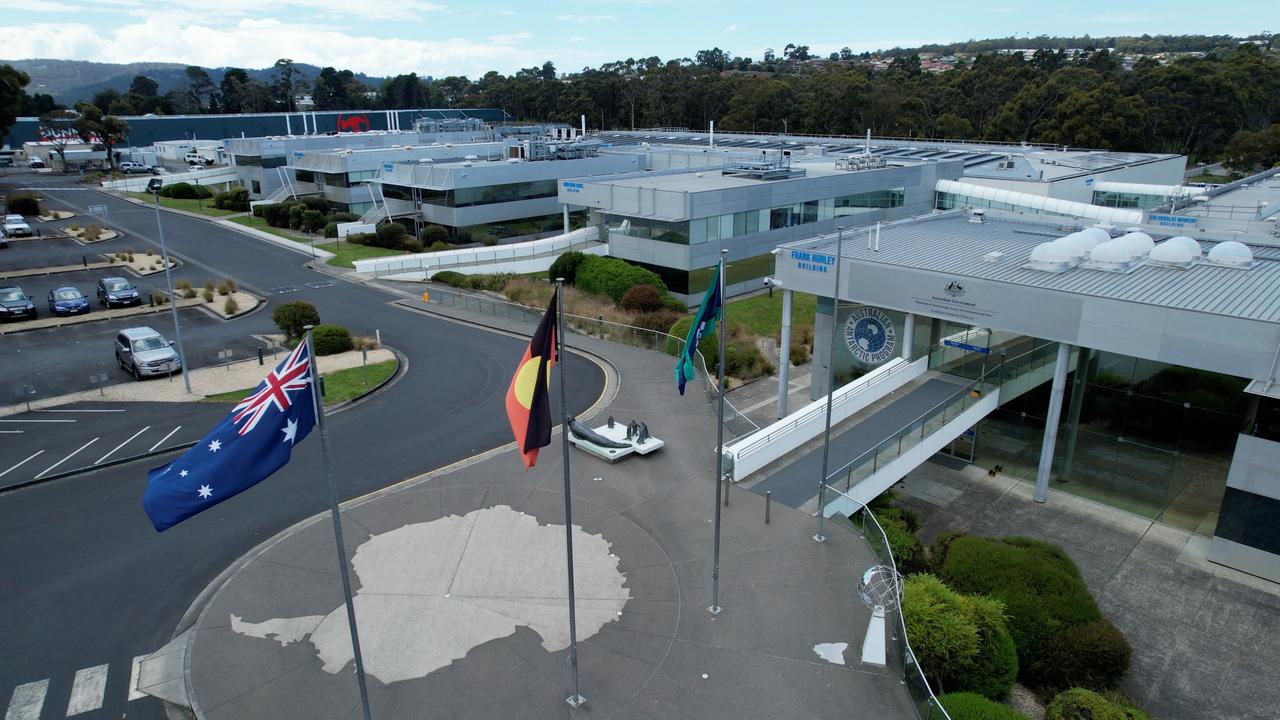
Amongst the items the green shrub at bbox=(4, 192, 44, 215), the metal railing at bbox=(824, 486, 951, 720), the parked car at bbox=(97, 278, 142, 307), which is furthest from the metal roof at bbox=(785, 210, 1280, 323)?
the green shrub at bbox=(4, 192, 44, 215)

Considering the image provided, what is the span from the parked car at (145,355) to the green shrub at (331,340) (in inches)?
194

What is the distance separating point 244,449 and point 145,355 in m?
22.8

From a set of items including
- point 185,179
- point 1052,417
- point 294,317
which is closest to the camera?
point 1052,417

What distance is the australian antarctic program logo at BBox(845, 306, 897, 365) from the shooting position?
1007 inches

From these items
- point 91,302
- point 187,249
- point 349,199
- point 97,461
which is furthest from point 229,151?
point 97,461

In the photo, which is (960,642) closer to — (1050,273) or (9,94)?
(1050,273)

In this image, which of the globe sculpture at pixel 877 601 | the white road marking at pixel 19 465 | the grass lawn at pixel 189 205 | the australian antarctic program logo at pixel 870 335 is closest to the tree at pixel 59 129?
the grass lawn at pixel 189 205

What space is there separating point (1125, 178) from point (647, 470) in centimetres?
5395

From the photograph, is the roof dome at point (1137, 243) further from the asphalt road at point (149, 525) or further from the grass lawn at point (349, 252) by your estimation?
the grass lawn at point (349, 252)

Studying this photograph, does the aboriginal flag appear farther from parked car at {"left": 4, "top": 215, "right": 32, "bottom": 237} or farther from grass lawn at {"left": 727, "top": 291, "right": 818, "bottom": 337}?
parked car at {"left": 4, "top": 215, "right": 32, "bottom": 237}

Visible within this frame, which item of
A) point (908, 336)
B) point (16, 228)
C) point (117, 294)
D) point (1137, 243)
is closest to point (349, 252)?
point (117, 294)

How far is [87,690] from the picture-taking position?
13.2m

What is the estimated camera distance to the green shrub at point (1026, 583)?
15023 mm

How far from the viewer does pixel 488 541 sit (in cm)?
1769
